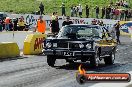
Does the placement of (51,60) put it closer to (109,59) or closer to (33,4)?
(109,59)

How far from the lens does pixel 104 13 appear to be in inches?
1823

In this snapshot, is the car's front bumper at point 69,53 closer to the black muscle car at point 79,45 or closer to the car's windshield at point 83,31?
the black muscle car at point 79,45

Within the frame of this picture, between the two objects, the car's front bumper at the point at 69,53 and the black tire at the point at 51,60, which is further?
the black tire at the point at 51,60

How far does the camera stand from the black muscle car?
50.4 feet

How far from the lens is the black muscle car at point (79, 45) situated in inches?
605

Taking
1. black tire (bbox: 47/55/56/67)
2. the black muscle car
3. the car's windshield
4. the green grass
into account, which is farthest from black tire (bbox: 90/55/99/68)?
the green grass

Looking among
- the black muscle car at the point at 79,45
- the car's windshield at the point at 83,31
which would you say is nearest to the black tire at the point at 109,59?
the black muscle car at the point at 79,45

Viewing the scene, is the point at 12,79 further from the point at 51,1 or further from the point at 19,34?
the point at 51,1

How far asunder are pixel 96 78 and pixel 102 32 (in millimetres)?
11126

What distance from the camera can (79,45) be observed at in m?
15.4

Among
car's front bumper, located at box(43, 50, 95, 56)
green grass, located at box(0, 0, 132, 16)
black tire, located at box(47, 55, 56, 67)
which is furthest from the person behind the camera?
green grass, located at box(0, 0, 132, 16)

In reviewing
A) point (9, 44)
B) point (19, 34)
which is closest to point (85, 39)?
point (9, 44)

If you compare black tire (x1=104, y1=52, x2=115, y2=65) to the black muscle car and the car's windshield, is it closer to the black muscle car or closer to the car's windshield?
the black muscle car

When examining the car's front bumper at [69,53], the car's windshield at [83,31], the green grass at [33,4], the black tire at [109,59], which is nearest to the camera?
the car's front bumper at [69,53]
